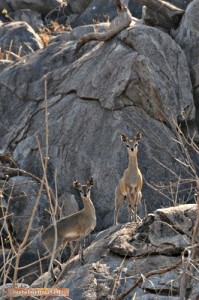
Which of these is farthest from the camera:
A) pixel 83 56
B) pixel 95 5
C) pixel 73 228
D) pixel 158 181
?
pixel 95 5

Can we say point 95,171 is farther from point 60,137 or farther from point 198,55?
point 198,55

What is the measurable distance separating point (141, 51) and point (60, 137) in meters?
2.38

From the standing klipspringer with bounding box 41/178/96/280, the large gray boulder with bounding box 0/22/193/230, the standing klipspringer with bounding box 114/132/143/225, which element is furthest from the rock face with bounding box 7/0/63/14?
the standing klipspringer with bounding box 41/178/96/280

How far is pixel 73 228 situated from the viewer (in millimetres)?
14086

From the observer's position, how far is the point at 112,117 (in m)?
19.6

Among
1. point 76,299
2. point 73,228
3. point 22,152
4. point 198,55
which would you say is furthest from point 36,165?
point 76,299

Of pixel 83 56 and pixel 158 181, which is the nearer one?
pixel 158 181

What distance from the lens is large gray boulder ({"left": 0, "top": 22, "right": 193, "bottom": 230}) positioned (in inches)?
751

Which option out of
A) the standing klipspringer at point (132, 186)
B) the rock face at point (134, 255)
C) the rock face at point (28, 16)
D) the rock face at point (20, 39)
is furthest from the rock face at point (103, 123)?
the rock face at point (28, 16)

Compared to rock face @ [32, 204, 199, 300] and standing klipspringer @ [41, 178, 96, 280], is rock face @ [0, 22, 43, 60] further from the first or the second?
rock face @ [32, 204, 199, 300]

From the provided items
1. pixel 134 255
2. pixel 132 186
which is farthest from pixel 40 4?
pixel 134 255

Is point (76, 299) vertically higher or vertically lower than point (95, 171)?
higher

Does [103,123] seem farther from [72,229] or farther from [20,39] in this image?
[20,39]

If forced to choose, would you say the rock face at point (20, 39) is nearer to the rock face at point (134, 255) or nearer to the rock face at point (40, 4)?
the rock face at point (40, 4)
